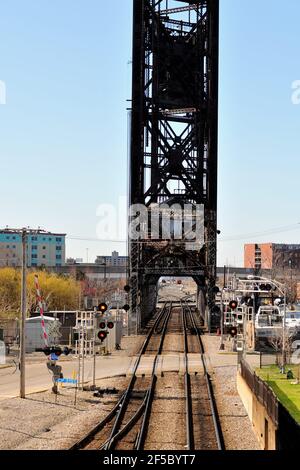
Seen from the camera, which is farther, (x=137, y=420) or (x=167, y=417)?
(x=167, y=417)

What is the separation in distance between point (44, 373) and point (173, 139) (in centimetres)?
3132

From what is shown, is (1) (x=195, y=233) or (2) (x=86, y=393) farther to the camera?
(1) (x=195, y=233)

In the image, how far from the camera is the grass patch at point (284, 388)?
20.4 meters

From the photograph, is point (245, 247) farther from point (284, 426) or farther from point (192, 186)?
point (284, 426)

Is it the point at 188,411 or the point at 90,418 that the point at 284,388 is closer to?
the point at 188,411

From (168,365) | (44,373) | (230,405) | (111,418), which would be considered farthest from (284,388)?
(44,373)

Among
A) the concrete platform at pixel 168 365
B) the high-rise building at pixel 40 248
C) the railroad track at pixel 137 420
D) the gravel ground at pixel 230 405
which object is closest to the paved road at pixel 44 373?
the concrete platform at pixel 168 365

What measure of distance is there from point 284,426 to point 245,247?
15458 centimetres

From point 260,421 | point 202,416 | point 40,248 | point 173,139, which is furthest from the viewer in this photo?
point 40,248

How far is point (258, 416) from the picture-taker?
1817 cm

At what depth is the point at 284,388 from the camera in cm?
2416

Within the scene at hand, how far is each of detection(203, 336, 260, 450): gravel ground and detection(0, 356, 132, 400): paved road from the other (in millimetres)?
4955

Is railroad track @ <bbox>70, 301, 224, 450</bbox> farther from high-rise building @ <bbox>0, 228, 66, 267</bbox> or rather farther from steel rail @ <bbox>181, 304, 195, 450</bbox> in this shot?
high-rise building @ <bbox>0, 228, 66, 267</bbox>
